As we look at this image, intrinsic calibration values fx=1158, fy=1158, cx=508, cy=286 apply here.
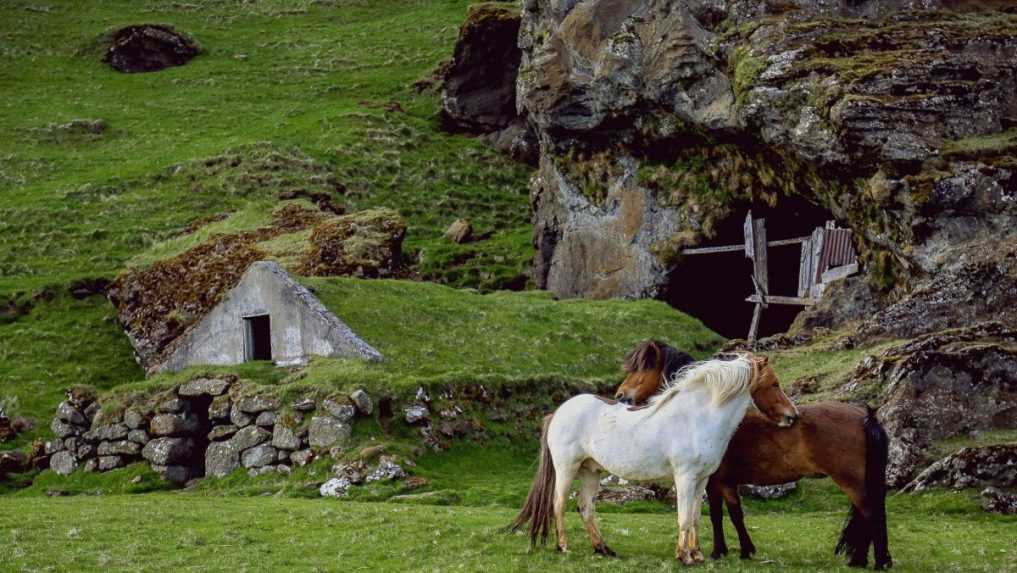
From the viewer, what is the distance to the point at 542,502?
1784 centimetres

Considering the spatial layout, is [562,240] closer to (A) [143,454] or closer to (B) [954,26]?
(B) [954,26]

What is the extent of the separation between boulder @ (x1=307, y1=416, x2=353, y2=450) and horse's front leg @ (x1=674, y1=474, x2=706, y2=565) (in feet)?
47.2

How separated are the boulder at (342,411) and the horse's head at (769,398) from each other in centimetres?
1489

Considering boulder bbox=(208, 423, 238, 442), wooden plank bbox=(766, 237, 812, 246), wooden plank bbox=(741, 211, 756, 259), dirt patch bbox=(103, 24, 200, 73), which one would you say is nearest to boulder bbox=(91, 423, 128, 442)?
boulder bbox=(208, 423, 238, 442)

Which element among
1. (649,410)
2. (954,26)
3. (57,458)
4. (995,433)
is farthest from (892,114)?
(57,458)

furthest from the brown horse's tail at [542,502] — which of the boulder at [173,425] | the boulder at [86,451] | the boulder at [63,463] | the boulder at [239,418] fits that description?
the boulder at [63,463]

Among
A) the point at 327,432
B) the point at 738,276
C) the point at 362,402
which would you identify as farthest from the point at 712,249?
the point at 327,432

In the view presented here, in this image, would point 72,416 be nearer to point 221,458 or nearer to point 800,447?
point 221,458

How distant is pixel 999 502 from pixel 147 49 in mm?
82008

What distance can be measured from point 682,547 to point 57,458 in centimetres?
2361

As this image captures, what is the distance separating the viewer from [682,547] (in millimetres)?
16141

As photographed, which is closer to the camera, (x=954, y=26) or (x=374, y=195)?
(x=954, y=26)

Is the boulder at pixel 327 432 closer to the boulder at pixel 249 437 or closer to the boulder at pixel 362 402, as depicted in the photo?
the boulder at pixel 362 402

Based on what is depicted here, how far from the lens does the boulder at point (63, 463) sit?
3334 cm
